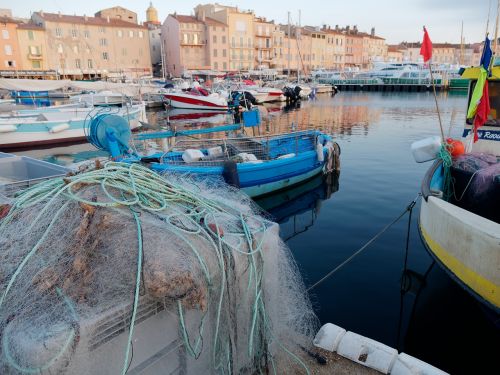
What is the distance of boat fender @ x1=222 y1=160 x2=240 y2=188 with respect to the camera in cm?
961

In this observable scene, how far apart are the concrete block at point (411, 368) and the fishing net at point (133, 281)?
117 cm

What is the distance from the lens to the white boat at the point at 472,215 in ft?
14.4

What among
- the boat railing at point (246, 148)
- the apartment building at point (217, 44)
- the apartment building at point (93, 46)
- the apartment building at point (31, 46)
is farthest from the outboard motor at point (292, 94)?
the apartment building at point (31, 46)

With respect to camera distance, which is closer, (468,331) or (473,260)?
(473,260)

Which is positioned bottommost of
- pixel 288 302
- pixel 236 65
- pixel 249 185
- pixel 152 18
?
pixel 249 185

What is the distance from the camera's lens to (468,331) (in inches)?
214

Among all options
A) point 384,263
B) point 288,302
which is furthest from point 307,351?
point 384,263

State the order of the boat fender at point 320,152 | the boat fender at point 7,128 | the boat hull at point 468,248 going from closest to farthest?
the boat hull at point 468,248 → the boat fender at point 320,152 → the boat fender at point 7,128

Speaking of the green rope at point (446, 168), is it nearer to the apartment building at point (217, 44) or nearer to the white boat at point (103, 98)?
the white boat at point (103, 98)

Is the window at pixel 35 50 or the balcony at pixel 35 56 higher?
the window at pixel 35 50

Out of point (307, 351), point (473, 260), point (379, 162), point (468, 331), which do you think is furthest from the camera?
point (379, 162)

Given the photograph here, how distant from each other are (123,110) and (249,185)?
1413 cm

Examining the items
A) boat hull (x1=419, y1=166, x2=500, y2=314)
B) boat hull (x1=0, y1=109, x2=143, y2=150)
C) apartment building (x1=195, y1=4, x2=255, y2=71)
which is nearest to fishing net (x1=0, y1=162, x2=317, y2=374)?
boat hull (x1=419, y1=166, x2=500, y2=314)

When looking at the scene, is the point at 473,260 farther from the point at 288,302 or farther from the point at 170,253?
the point at 170,253
